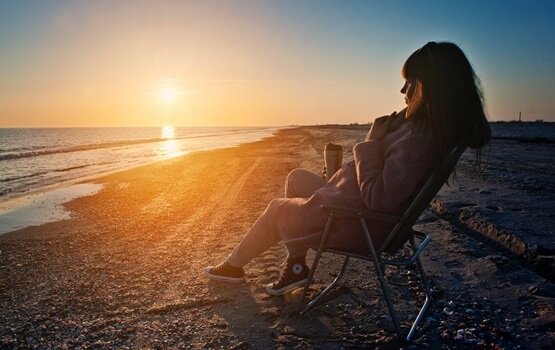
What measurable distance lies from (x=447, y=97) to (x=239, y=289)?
101 inches

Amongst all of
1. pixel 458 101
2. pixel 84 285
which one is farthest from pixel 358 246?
pixel 84 285

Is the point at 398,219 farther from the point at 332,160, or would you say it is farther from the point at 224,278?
the point at 224,278

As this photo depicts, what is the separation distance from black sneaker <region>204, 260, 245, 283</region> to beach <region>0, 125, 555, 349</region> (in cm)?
9

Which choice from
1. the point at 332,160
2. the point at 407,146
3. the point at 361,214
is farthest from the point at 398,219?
the point at 332,160

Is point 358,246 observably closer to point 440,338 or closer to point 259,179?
point 440,338

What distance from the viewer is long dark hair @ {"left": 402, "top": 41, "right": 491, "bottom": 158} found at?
91.9 inches

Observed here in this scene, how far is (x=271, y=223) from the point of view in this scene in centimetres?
331

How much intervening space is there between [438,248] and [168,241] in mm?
3641

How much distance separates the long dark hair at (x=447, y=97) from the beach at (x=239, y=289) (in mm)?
1483

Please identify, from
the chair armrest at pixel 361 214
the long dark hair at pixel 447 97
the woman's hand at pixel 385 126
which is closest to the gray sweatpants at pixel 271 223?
the chair armrest at pixel 361 214

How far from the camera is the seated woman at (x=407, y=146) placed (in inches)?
92.4

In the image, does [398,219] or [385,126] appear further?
[385,126]

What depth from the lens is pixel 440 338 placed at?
107 inches

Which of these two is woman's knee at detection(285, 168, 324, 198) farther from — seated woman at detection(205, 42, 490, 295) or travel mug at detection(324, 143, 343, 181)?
seated woman at detection(205, 42, 490, 295)
